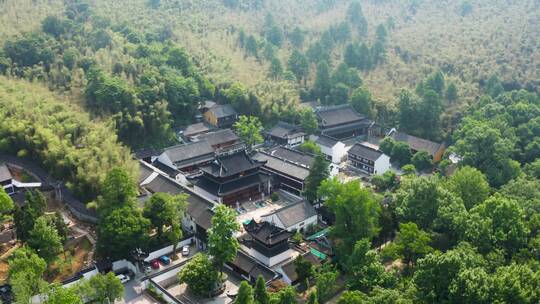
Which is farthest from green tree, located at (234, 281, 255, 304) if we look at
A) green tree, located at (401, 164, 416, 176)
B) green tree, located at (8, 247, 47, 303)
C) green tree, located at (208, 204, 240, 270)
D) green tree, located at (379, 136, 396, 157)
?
green tree, located at (379, 136, 396, 157)

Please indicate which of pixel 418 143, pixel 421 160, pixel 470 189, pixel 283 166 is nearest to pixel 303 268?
pixel 283 166

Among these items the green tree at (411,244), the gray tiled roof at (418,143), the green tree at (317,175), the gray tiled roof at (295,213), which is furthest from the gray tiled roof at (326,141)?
the green tree at (411,244)

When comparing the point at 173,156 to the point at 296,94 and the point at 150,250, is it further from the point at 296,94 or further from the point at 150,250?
the point at 296,94

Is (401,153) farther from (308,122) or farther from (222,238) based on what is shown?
(222,238)

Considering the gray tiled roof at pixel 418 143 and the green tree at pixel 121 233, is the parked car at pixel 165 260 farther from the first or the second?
the gray tiled roof at pixel 418 143

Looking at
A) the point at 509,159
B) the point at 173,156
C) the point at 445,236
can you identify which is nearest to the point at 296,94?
the point at 173,156

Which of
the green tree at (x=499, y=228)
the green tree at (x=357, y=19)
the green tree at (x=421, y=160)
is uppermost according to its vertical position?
the green tree at (x=357, y=19)
